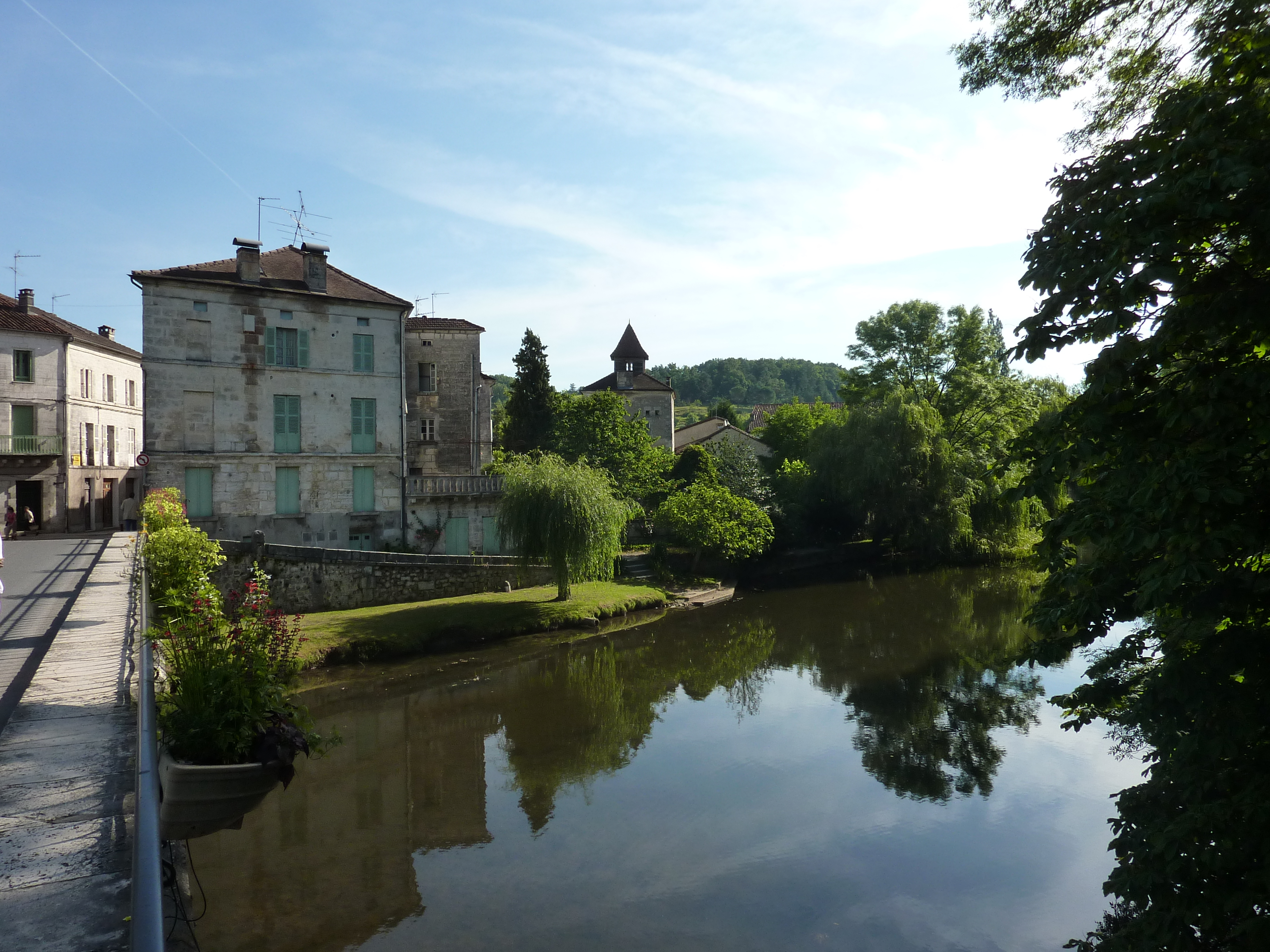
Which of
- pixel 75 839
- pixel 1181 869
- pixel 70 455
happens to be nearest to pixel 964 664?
pixel 1181 869

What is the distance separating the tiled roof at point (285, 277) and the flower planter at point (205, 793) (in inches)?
821

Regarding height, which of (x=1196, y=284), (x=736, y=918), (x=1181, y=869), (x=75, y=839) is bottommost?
(x=736, y=918)

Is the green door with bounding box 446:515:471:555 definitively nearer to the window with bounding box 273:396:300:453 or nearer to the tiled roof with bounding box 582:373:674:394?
the window with bounding box 273:396:300:453

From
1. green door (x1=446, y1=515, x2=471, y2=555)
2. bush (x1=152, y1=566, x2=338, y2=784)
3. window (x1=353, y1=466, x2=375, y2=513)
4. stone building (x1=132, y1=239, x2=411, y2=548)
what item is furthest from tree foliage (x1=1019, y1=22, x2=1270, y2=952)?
green door (x1=446, y1=515, x2=471, y2=555)

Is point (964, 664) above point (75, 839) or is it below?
below

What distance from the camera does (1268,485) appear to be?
4.59 metres

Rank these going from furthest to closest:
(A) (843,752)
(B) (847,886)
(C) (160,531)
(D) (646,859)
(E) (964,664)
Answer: (E) (964,664) → (A) (843,752) → (C) (160,531) → (D) (646,859) → (B) (847,886)

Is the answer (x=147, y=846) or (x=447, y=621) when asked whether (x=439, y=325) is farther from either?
(x=147, y=846)

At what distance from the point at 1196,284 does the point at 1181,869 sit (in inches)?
128

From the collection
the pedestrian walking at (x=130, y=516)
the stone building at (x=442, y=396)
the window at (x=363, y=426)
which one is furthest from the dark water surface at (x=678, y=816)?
the stone building at (x=442, y=396)

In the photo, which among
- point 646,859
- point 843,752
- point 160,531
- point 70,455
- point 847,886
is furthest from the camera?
point 70,455

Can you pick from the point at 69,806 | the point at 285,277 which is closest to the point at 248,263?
the point at 285,277

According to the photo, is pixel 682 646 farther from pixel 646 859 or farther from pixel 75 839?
pixel 75 839

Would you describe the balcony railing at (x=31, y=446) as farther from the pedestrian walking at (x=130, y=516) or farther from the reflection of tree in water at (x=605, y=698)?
the reflection of tree in water at (x=605, y=698)
